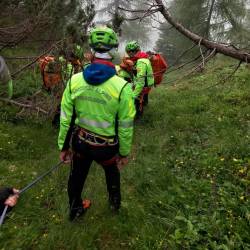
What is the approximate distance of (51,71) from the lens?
8.09 m

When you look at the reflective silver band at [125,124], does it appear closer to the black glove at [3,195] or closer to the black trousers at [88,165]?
the black trousers at [88,165]

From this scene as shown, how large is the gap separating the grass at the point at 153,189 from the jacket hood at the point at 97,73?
215 centimetres

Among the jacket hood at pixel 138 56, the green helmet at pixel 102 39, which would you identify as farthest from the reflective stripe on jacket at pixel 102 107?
the jacket hood at pixel 138 56

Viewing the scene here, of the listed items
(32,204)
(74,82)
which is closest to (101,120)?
(74,82)

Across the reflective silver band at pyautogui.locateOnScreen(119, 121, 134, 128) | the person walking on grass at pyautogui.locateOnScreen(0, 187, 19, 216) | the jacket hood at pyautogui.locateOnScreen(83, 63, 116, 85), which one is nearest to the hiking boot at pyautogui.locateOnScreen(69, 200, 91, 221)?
the reflective silver band at pyautogui.locateOnScreen(119, 121, 134, 128)

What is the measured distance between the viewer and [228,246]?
13.1ft

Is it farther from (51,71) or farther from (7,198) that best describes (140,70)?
(7,198)

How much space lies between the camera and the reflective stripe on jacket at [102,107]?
4.10 m

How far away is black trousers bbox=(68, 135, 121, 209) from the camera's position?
14.6 feet

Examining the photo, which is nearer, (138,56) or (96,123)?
(96,123)

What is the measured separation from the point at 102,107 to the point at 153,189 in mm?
2153

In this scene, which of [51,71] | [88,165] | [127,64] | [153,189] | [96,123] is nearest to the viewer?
[96,123]

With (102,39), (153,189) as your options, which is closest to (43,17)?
(102,39)

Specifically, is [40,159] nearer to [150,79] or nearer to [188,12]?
[150,79]
